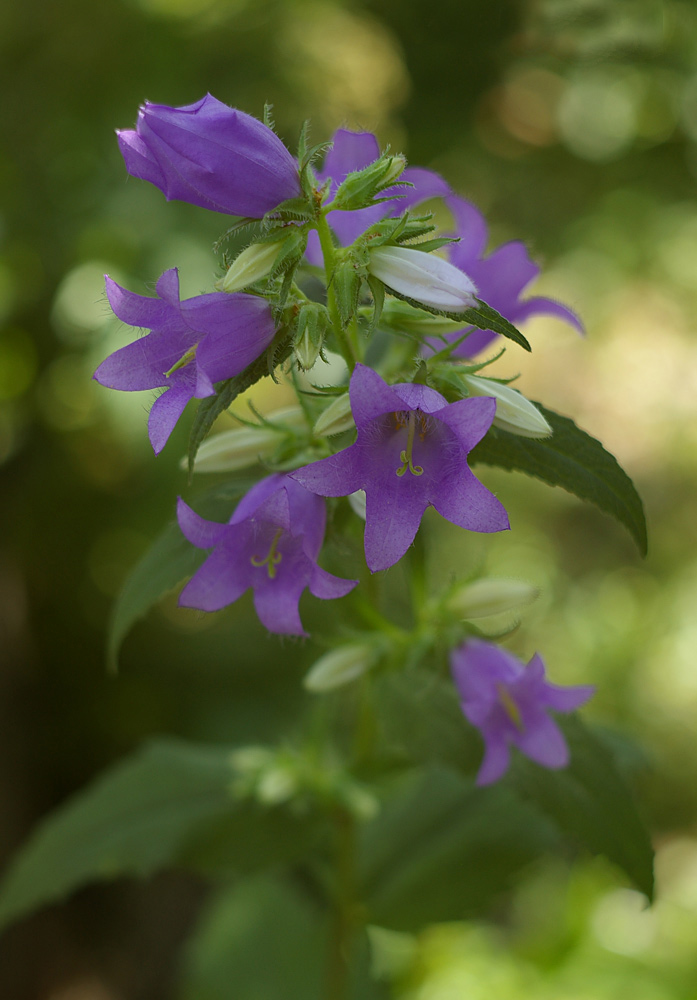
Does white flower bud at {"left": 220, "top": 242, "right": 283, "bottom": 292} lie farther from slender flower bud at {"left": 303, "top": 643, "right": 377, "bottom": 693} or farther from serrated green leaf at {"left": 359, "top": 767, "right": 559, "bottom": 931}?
serrated green leaf at {"left": 359, "top": 767, "right": 559, "bottom": 931}

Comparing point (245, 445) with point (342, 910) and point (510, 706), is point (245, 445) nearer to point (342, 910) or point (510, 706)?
point (510, 706)

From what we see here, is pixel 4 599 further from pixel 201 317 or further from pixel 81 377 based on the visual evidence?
pixel 201 317

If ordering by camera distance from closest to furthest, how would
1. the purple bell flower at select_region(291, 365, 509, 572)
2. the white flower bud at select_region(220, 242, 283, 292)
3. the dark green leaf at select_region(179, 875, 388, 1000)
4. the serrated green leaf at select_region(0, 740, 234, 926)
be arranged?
the purple bell flower at select_region(291, 365, 509, 572), the white flower bud at select_region(220, 242, 283, 292), the serrated green leaf at select_region(0, 740, 234, 926), the dark green leaf at select_region(179, 875, 388, 1000)

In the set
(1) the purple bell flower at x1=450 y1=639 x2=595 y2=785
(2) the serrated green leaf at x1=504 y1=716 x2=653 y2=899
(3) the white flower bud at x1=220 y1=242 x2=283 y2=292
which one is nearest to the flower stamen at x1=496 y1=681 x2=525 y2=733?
(1) the purple bell flower at x1=450 y1=639 x2=595 y2=785

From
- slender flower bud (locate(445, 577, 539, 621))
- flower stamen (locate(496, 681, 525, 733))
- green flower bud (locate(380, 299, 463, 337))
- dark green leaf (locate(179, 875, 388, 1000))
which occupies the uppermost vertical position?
green flower bud (locate(380, 299, 463, 337))

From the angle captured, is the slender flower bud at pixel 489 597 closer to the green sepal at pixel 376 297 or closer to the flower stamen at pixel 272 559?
the flower stamen at pixel 272 559
